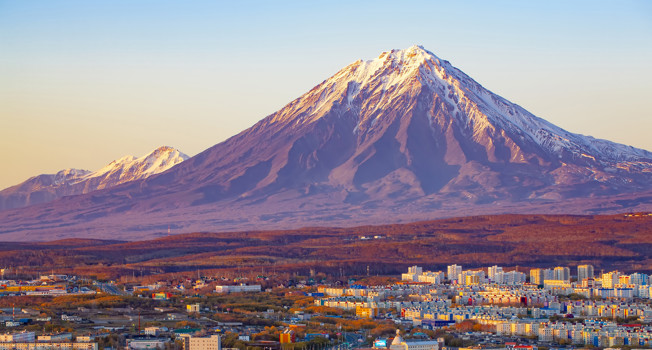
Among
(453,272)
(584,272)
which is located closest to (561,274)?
(584,272)

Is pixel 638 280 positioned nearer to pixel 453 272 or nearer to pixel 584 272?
pixel 584 272

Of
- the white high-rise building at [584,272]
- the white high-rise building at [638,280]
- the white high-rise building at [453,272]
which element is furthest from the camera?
the white high-rise building at [453,272]

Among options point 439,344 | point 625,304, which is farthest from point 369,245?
point 439,344

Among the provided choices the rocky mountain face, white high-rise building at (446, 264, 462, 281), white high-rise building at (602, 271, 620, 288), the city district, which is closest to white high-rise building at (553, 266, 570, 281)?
the city district

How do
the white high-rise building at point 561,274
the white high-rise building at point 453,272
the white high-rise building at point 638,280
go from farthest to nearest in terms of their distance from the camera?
1. the white high-rise building at point 453,272
2. the white high-rise building at point 561,274
3. the white high-rise building at point 638,280

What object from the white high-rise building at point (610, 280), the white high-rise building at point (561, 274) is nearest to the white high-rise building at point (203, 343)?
the white high-rise building at point (610, 280)

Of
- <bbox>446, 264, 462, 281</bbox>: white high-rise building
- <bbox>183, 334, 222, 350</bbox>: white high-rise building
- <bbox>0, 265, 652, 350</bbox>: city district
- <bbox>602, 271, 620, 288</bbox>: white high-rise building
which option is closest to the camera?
<bbox>183, 334, 222, 350</bbox>: white high-rise building

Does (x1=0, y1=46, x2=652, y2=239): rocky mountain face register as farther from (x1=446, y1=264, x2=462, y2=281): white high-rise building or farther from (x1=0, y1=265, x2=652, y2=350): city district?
(x1=0, y1=265, x2=652, y2=350): city district

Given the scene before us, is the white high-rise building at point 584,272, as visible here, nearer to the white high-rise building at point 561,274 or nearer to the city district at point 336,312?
the city district at point 336,312
